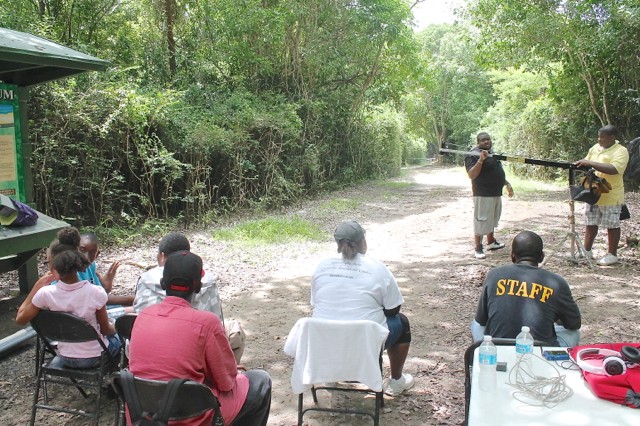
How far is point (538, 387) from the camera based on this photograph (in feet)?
7.55

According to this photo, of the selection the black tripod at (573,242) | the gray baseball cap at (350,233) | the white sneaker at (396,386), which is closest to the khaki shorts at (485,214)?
the black tripod at (573,242)

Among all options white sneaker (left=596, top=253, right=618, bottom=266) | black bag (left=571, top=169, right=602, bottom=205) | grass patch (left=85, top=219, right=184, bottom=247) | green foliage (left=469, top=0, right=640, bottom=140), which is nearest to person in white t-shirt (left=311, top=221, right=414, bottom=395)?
black bag (left=571, top=169, right=602, bottom=205)

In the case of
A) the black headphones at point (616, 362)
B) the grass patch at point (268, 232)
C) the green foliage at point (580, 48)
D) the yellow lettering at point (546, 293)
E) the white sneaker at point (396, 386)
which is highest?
the green foliage at point (580, 48)

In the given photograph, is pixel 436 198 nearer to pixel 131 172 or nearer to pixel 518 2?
pixel 518 2

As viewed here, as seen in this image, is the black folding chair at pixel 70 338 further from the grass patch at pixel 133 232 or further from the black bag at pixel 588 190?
the black bag at pixel 588 190

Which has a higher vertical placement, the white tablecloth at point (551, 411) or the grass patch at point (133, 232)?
Result: the white tablecloth at point (551, 411)

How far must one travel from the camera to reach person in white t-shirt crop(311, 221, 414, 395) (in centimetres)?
337

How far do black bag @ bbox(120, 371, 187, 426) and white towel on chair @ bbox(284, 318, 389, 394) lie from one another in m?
0.97

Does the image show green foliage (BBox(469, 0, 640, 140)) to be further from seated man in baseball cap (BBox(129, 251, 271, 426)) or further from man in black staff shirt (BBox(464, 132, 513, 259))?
seated man in baseball cap (BBox(129, 251, 271, 426))

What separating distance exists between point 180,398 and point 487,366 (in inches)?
56.4

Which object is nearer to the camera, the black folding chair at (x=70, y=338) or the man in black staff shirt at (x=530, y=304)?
the man in black staff shirt at (x=530, y=304)

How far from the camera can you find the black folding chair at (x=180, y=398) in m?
2.33

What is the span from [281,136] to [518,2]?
6680 millimetres

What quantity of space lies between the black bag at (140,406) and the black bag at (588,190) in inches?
218
